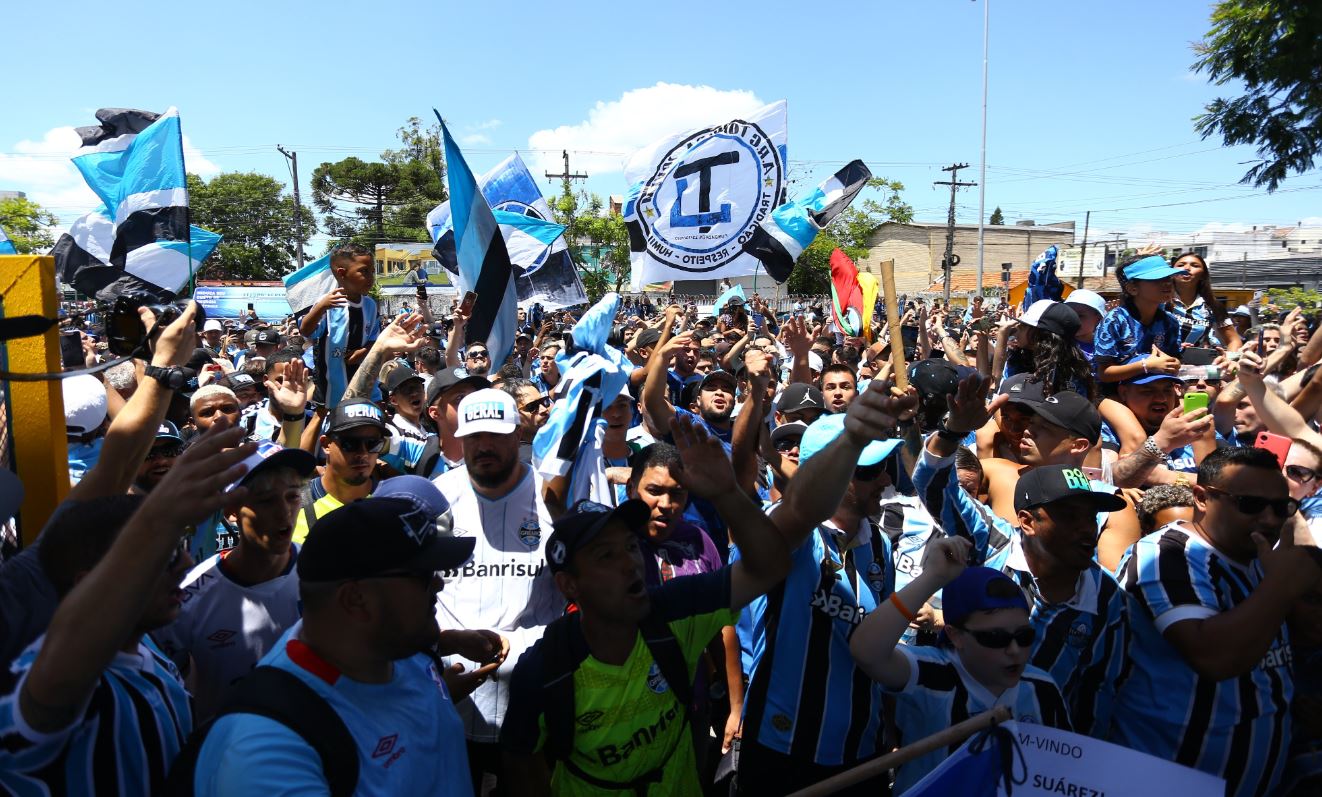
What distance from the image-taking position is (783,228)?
19.7ft

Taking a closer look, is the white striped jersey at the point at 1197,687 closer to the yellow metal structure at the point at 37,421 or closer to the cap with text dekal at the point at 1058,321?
the cap with text dekal at the point at 1058,321

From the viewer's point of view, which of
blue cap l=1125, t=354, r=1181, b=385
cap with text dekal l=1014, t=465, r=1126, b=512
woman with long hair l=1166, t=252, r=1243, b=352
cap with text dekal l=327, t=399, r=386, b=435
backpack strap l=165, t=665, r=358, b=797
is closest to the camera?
backpack strap l=165, t=665, r=358, b=797

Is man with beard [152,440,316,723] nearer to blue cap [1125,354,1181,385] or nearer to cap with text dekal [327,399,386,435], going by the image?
cap with text dekal [327,399,386,435]

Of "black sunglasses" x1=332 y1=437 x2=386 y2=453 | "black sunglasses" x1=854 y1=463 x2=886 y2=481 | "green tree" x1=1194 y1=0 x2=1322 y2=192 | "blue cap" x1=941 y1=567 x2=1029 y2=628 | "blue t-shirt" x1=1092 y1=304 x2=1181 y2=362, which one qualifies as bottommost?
"blue cap" x1=941 y1=567 x2=1029 y2=628

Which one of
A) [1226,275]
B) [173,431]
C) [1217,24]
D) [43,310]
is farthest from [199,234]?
[1226,275]

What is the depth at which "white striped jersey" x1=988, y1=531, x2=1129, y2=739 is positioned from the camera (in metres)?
2.74

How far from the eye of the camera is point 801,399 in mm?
5027

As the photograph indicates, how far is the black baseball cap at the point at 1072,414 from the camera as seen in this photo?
3564mm

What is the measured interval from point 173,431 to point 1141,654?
167 inches

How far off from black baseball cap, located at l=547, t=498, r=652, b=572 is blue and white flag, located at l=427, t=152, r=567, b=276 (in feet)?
16.2

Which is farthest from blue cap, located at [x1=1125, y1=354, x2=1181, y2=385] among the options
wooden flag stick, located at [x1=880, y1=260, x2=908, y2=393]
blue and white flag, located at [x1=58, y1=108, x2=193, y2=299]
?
blue and white flag, located at [x1=58, y1=108, x2=193, y2=299]

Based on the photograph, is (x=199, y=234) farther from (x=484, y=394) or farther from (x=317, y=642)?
(x=317, y=642)

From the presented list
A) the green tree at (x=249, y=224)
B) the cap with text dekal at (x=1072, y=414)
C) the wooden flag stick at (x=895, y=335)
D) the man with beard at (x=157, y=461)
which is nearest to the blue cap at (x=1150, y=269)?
the cap with text dekal at (x=1072, y=414)

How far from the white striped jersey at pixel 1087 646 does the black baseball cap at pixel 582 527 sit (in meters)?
1.39
